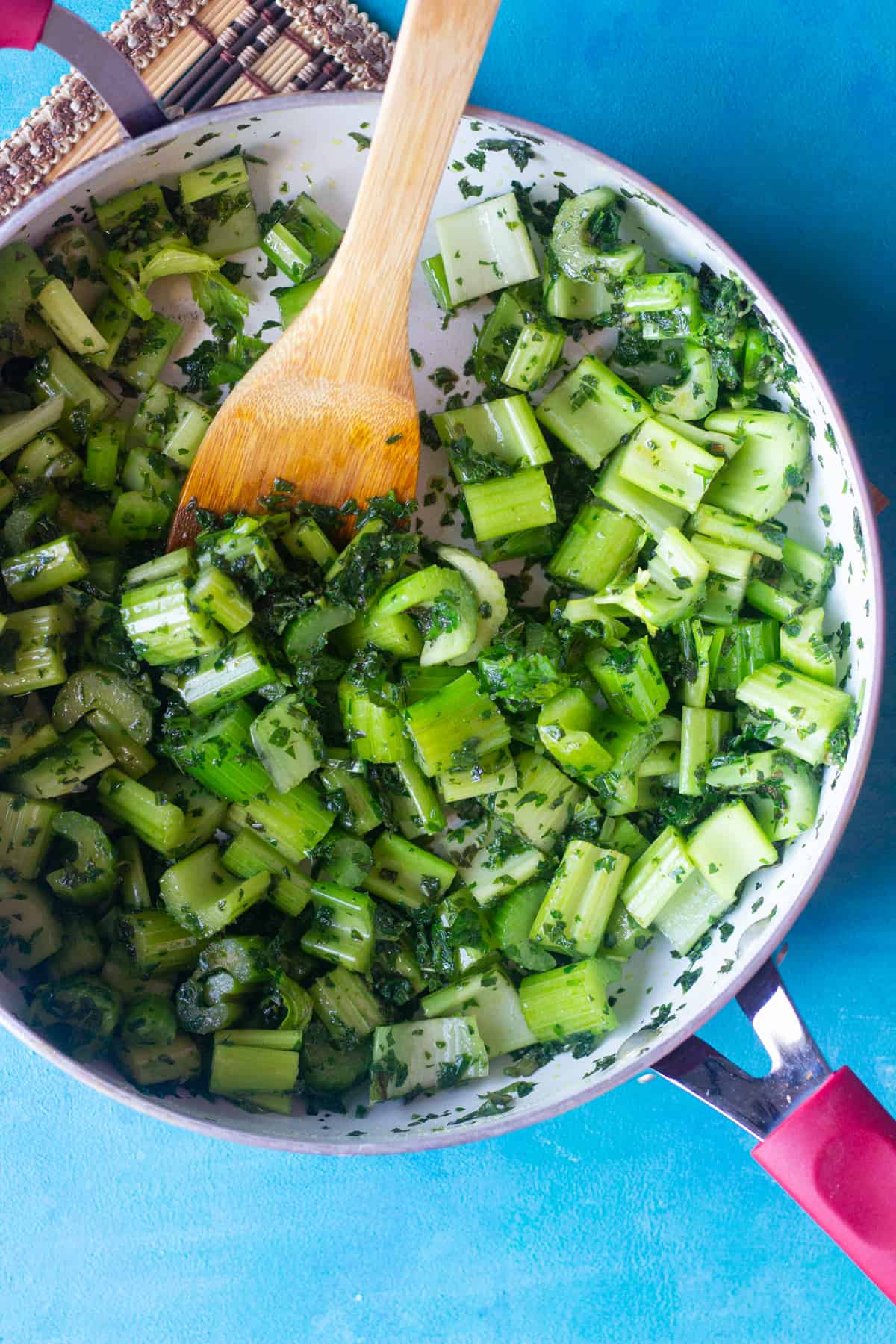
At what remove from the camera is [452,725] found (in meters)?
2.16

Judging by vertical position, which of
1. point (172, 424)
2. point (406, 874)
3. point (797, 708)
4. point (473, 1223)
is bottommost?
point (473, 1223)

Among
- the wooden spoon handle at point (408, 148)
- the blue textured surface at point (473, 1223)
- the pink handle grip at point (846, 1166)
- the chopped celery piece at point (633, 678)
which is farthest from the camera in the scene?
the blue textured surface at point (473, 1223)

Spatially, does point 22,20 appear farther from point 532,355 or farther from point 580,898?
point 580,898

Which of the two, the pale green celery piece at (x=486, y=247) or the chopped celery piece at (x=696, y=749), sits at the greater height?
the pale green celery piece at (x=486, y=247)

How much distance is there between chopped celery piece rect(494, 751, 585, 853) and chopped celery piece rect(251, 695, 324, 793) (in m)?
0.42

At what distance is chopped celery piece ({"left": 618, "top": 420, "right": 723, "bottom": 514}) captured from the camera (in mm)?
2182

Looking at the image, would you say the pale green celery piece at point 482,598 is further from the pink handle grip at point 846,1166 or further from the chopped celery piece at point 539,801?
the pink handle grip at point 846,1166

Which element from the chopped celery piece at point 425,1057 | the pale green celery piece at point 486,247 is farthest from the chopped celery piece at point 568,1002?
the pale green celery piece at point 486,247

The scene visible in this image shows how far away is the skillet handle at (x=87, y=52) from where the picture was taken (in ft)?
5.94

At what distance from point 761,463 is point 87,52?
1.51 metres

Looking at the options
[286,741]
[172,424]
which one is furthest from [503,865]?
[172,424]

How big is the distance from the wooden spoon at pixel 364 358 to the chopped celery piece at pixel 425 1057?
113 cm

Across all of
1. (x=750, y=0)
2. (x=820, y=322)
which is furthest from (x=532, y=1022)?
(x=750, y=0)

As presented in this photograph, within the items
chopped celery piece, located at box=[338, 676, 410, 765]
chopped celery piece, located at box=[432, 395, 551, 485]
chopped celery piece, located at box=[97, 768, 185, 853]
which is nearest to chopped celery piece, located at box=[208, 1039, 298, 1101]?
chopped celery piece, located at box=[97, 768, 185, 853]
